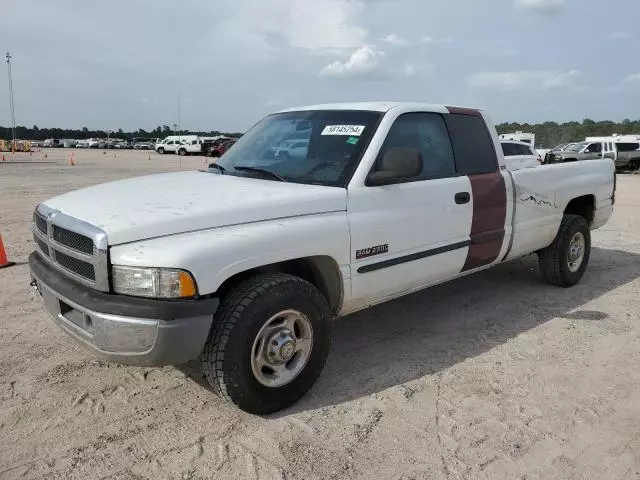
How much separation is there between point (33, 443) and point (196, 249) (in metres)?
1.35

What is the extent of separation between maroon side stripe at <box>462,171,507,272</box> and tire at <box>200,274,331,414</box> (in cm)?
172

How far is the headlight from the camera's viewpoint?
2.62m

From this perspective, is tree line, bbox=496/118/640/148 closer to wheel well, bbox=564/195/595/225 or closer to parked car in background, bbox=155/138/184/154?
parked car in background, bbox=155/138/184/154

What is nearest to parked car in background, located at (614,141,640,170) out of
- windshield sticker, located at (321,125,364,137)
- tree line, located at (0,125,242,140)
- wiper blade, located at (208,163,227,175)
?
windshield sticker, located at (321,125,364,137)

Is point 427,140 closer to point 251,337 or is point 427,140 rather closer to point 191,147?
point 251,337

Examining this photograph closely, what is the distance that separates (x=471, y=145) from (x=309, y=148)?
1.50 m

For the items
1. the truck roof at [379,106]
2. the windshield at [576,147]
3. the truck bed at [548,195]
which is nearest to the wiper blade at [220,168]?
the truck roof at [379,106]

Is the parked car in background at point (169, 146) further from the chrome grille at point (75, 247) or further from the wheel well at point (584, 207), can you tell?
the chrome grille at point (75, 247)

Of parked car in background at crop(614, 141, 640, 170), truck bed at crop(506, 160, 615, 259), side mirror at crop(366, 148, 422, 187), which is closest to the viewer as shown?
side mirror at crop(366, 148, 422, 187)

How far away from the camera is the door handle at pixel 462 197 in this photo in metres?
4.12

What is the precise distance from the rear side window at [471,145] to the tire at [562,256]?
4.75 ft

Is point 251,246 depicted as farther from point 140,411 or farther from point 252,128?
point 252,128

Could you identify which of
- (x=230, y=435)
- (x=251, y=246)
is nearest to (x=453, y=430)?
(x=230, y=435)

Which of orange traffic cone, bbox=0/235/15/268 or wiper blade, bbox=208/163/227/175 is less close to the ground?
wiper blade, bbox=208/163/227/175
